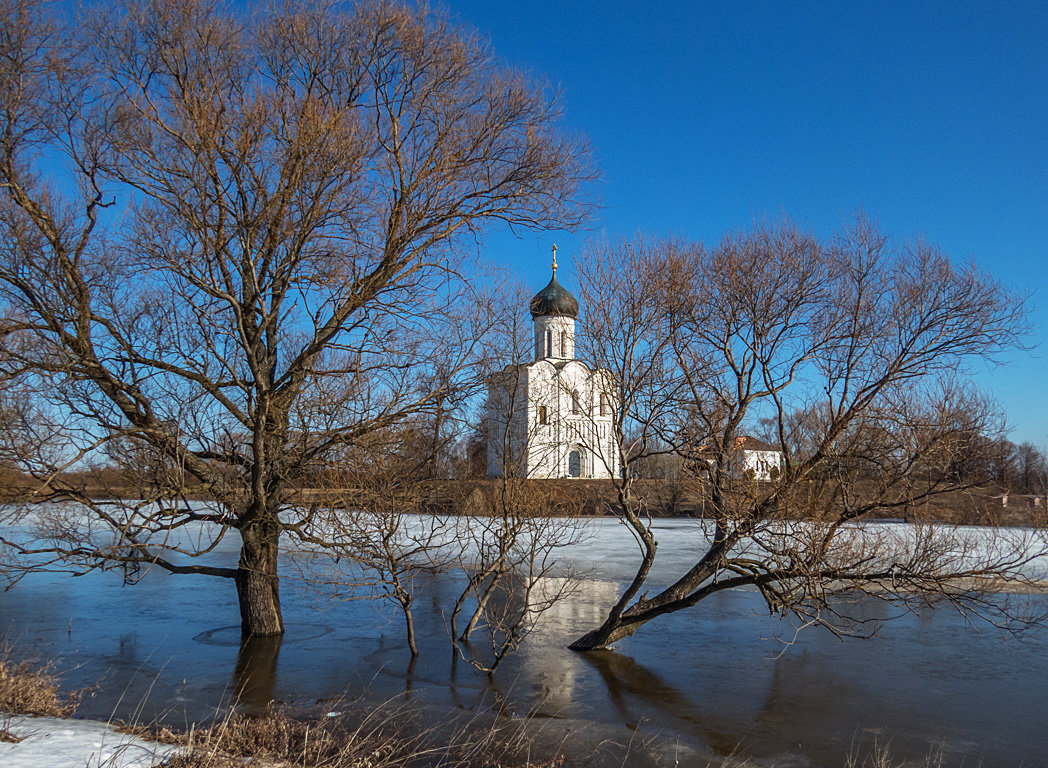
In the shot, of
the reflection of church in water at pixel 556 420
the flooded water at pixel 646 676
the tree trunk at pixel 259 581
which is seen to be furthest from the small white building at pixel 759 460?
the tree trunk at pixel 259 581

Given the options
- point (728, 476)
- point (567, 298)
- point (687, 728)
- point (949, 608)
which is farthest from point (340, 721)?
point (567, 298)

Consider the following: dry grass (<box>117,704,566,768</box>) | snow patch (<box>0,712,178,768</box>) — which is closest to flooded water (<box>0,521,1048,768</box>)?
dry grass (<box>117,704,566,768</box>)

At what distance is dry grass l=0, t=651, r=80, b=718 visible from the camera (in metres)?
7.56

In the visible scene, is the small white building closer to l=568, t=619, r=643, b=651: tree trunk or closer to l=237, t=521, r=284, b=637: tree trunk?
l=568, t=619, r=643, b=651: tree trunk

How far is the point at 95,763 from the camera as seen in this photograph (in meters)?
5.64

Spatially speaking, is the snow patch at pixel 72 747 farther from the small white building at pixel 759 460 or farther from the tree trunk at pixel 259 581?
the small white building at pixel 759 460

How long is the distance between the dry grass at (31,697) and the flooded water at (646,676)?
32cm

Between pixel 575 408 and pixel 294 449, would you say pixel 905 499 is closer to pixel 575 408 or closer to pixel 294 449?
pixel 575 408

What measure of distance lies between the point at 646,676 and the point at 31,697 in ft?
22.8

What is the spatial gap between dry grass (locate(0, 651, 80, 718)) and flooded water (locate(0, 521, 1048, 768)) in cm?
32

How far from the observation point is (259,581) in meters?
11.8

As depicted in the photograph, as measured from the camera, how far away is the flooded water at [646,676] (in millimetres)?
8312

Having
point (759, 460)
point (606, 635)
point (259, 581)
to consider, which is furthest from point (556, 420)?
point (259, 581)

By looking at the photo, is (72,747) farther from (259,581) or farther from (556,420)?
(556,420)
